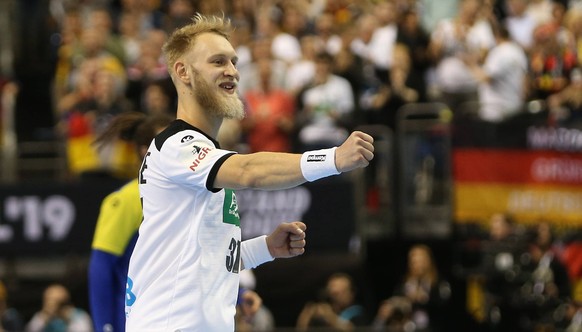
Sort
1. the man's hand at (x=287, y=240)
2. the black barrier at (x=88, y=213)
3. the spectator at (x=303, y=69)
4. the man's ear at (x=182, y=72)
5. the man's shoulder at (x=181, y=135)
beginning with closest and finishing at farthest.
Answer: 1. the man's shoulder at (x=181, y=135)
2. the man's ear at (x=182, y=72)
3. the man's hand at (x=287, y=240)
4. the black barrier at (x=88, y=213)
5. the spectator at (x=303, y=69)

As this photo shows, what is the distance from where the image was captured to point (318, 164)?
5.62 m

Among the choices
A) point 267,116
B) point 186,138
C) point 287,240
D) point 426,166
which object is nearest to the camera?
point 186,138

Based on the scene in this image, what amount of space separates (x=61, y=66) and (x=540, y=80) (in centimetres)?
711

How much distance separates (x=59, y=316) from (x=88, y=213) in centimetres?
207

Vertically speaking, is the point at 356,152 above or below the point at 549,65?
below

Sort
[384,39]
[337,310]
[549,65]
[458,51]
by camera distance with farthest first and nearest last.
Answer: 1. [384,39]
2. [458,51]
3. [549,65]
4. [337,310]

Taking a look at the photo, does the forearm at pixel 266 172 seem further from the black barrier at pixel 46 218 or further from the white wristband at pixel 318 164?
the black barrier at pixel 46 218

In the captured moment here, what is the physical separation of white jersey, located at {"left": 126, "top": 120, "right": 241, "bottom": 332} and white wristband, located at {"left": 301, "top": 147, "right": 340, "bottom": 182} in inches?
22.9

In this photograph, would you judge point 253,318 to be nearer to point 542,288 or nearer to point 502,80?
point 542,288

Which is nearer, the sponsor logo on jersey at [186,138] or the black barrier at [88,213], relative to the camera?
the sponsor logo on jersey at [186,138]

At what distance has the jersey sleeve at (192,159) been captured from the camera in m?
5.88

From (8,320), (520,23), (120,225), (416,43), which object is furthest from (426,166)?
(120,225)

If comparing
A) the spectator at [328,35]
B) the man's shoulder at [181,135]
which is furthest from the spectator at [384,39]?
the man's shoulder at [181,135]

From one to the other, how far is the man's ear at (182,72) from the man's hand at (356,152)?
3.91ft
